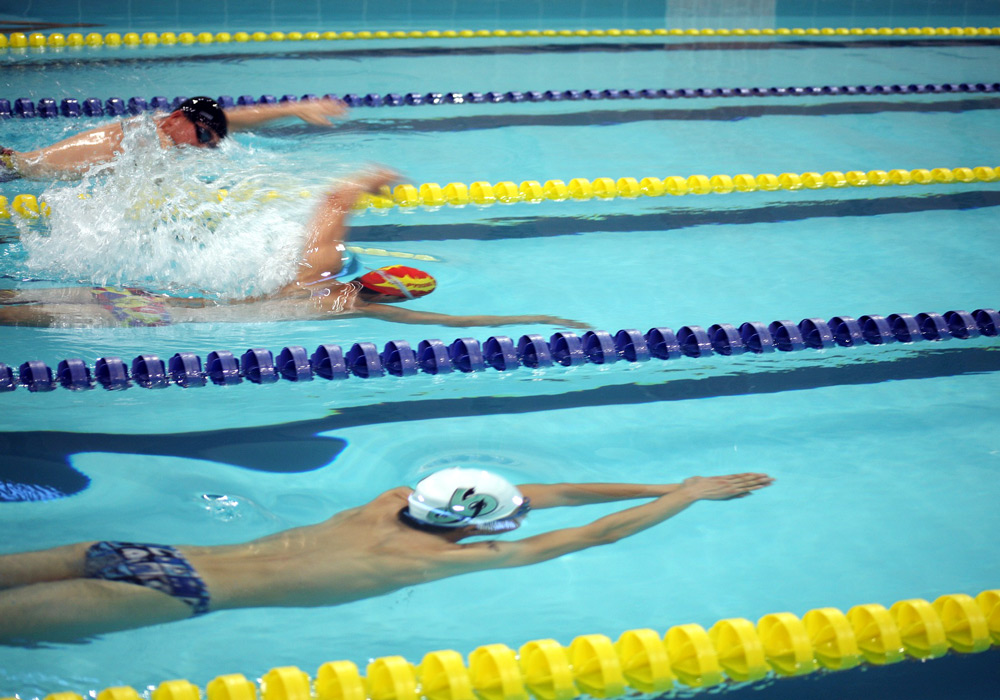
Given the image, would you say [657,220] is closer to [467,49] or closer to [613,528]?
[613,528]

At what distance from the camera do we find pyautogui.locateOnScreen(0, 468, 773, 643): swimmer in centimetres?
176

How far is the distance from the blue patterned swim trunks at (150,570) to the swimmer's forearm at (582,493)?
77 cm

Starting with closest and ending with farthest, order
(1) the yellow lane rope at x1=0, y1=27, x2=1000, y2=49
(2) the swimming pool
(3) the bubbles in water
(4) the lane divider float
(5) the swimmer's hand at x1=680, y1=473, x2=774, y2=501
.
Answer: (4) the lane divider float, (2) the swimming pool, (3) the bubbles in water, (5) the swimmer's hand at x1=680, y1=473, x2=774, y2=501, (1) the yellow lane rope at x1=0, y1=27, x2=1000, y2=49

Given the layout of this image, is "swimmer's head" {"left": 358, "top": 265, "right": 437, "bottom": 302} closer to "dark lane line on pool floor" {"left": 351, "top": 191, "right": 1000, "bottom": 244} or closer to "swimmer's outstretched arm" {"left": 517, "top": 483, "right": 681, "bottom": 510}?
"dark lane line on pool floor" {"left": 351, "top": 191, "right": 1000, "bottom": 244}

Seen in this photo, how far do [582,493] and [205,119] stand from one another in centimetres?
223

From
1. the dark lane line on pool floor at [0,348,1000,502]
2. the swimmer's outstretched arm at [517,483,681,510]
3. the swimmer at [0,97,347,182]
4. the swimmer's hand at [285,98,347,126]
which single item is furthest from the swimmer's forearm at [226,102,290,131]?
the swimmer's outstretched arm at [517,483,681,510]

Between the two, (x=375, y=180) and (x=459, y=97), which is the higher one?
(x=459, y=97)

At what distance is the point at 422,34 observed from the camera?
27.3 feet

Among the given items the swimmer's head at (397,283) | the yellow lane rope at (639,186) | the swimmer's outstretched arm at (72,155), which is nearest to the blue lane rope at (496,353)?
the swimmer's head at (397,283)

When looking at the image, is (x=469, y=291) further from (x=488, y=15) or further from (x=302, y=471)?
(x=488, y=15)

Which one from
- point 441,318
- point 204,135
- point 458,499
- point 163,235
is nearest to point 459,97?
point 204,135

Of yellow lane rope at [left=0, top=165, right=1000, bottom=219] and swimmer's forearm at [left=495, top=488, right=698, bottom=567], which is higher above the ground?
yellow lane rope at [left=0, top=165, right=1000, bottom=219]

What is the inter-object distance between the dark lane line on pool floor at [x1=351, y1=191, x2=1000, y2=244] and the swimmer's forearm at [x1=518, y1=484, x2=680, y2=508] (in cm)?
189

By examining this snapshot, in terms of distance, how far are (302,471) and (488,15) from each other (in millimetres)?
7758
